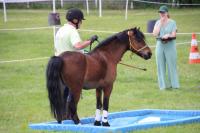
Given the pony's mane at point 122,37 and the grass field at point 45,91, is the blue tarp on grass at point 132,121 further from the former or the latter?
the pony's mane at point 122,37

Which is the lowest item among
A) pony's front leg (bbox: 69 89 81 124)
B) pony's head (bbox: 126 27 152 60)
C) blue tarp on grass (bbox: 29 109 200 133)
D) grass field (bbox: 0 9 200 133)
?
grass field (bbox: 0 9 200 133)

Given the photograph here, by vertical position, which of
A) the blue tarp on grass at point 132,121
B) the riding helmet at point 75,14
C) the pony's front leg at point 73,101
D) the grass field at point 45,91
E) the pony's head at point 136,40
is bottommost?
the grass field at point 45,91

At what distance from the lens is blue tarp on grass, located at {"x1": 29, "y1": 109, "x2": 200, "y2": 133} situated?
9.09 metres

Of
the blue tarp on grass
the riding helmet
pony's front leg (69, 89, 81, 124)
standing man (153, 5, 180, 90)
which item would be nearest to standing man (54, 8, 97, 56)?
the riding helmet

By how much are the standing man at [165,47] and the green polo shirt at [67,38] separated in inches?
166

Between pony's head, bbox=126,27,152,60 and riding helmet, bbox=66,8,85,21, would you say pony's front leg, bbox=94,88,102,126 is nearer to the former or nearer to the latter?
pony's head, bbox=126,27,152,60

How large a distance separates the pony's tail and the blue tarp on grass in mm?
280

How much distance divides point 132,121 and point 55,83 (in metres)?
1.73

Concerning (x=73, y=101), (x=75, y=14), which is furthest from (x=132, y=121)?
(x=75, y=14)

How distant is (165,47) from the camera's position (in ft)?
46.1

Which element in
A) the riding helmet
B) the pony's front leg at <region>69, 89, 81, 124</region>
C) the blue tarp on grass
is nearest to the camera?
the blue tarp on grass

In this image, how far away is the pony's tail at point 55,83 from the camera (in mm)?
9125

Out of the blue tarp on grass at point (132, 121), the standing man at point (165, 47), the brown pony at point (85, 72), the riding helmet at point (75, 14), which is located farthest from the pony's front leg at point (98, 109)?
the standing man at point (165, 47)

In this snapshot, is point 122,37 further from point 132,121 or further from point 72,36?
point 132,121
